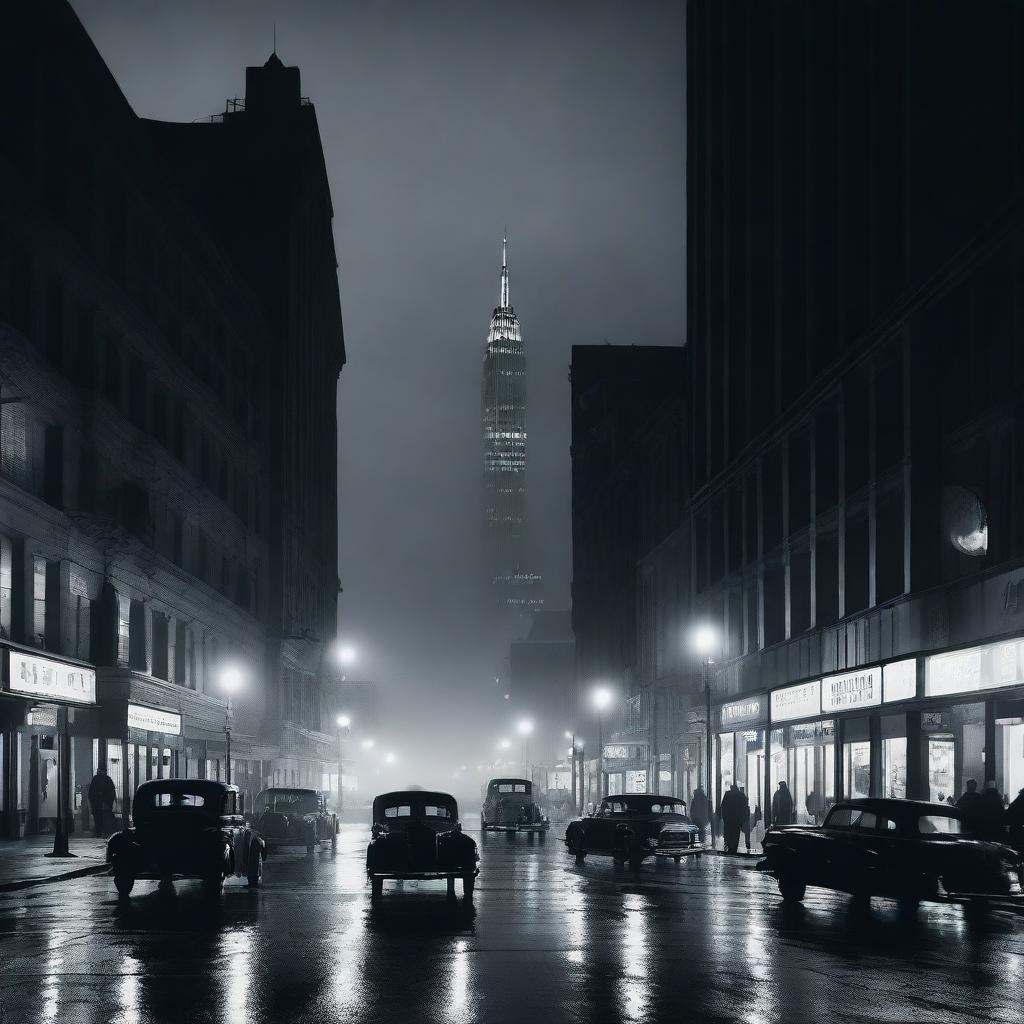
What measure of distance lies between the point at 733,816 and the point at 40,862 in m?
18.4

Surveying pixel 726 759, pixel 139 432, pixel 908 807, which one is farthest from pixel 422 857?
pixel 726 759

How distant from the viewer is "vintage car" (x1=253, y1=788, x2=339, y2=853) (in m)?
40.8

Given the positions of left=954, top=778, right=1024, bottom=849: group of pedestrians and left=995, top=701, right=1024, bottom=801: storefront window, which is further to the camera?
left=995, top=701, right=1024, bottom=801: storefront window

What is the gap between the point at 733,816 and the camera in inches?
1622

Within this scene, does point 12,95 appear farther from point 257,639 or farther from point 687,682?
point 257,639

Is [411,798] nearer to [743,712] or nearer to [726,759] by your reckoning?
[743,712]

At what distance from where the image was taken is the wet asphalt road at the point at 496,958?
487 inches

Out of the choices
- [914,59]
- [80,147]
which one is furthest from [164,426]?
[914,59]

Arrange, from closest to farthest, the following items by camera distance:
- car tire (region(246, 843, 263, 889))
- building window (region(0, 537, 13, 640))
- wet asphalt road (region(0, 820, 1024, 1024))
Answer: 1. wet asphalt road (region(0, 820, 1024, 1024))
2. car tire (region(246, 843, 263, 889))
3. building window (region(0, 537, 13, 640))

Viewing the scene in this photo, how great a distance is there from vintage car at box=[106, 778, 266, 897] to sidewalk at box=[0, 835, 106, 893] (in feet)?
9.41

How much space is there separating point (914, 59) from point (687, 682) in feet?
108

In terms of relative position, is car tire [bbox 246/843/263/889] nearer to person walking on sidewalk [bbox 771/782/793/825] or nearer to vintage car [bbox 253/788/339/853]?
vintage car [bbox 253/788/339/853]

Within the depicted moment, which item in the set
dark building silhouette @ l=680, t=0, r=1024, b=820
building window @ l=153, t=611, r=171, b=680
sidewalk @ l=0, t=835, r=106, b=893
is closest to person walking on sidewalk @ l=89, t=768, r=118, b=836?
sidewalk @ l=0, t=835, r=106, b=893

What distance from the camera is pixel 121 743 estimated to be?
5000 centimetres
